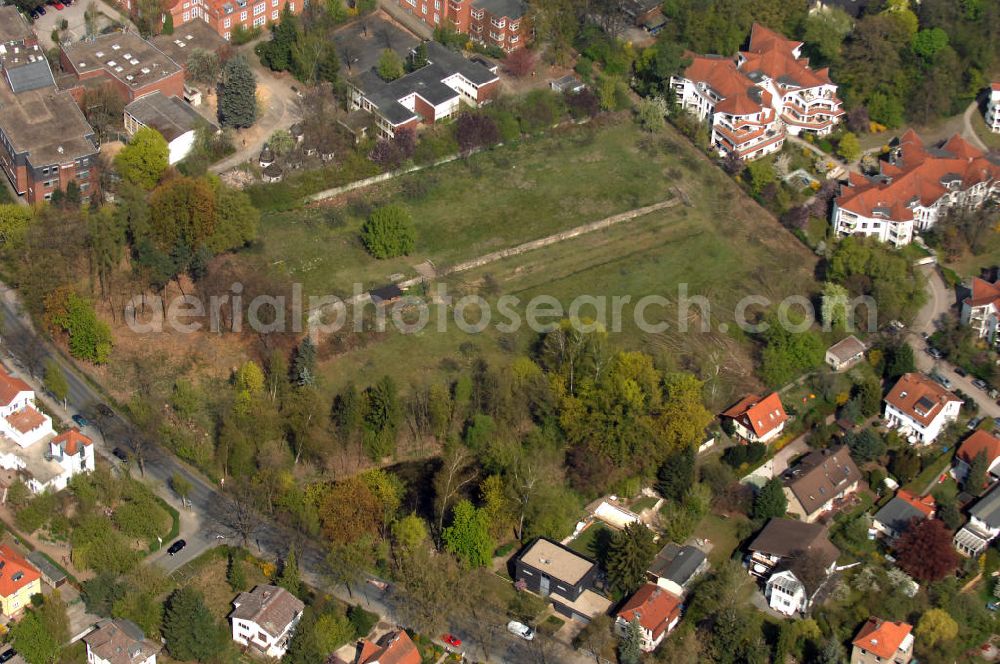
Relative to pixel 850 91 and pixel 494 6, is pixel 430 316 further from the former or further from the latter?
pixel 850 91

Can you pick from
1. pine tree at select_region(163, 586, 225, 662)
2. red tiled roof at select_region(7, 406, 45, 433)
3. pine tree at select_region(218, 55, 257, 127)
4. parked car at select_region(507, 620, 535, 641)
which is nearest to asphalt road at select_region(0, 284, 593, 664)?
parked car at select_region(507, 620, 535, 641)

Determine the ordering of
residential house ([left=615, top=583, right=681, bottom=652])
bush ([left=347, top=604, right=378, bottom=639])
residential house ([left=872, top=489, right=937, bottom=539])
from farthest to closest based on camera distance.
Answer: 1. residential house ([left=872, top=489, right=937, bottom=539])
2. residential house ([left=615, top=583, right=681, bottom=652])
3. bush ([left=347, top=604, right=378, bottom=639])

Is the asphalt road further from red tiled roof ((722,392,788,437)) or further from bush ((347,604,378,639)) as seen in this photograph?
red tiled roof ((722,392,788,437))

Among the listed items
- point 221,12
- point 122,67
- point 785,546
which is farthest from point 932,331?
point 122,67

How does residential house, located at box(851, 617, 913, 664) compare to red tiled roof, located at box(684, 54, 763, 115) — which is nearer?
residential house, located at box(851, 617, 913, 664)

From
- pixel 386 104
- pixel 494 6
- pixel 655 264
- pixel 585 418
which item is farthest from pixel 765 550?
pixel 494 6
